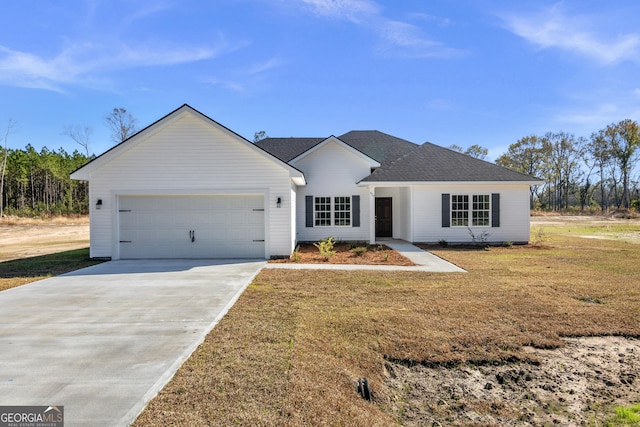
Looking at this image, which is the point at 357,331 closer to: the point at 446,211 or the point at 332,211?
the point at 332,211

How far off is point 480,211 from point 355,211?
5836mm

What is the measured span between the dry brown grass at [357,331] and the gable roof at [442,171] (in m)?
6.70

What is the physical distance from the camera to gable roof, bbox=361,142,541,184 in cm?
1523

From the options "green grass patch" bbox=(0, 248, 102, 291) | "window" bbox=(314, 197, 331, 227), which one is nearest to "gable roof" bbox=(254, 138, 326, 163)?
"window" bbox=(314, 197, 331, 227)

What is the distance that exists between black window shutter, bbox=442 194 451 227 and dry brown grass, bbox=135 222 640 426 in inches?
249

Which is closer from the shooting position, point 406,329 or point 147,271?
point 406,329

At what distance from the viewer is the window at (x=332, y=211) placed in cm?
1616

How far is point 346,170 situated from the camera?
16172 mm

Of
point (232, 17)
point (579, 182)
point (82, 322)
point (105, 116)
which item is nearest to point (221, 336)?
point (82, 322)

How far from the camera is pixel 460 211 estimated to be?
15688 millimetres

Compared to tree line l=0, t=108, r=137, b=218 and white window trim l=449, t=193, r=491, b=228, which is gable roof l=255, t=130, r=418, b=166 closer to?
white window trim l=449, t=193, r=491, b=228

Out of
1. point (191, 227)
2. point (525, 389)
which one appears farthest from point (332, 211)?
point (525, 389)

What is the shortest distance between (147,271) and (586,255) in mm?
14760

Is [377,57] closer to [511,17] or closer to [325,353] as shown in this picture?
[511,17]
